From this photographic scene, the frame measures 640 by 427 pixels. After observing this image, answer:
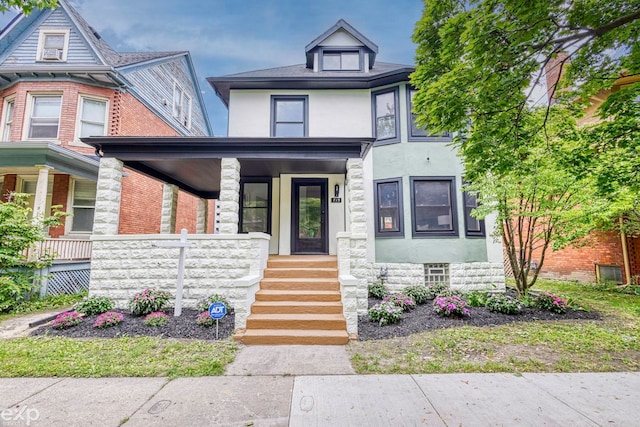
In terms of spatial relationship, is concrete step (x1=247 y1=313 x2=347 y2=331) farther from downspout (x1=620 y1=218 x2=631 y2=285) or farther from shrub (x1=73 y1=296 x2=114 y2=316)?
downspout (x1=620 y1=218 x2=631 y2=285)

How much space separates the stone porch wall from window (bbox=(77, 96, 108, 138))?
5.75 m

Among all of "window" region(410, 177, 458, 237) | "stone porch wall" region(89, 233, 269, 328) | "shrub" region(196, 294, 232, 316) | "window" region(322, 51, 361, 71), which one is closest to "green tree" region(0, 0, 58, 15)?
"stone porch wall" region(89, 233, 269, 328)

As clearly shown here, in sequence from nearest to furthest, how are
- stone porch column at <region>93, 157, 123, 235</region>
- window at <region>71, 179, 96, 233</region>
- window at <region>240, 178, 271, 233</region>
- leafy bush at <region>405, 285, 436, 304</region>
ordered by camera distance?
1. stone porch column at <region>93, 157, 123, 235</region>
2. leafy bush at <region>405, 285, 436, 304</region>
3. window at <region>240, 178, 271, 233</region>
4. window at <region>71, 179, 96, 233</region>

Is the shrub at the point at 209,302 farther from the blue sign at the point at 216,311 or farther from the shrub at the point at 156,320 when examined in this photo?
the blue sign at the point at 216,311

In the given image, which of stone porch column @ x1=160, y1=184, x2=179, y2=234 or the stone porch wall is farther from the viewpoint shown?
stone porch column @ x1=160, y1=184, x2=179, y2=234

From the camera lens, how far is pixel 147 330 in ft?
16.2

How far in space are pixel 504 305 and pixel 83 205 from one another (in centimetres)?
1234

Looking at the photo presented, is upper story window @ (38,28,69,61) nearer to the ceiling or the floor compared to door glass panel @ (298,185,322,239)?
nearer to the ceiling

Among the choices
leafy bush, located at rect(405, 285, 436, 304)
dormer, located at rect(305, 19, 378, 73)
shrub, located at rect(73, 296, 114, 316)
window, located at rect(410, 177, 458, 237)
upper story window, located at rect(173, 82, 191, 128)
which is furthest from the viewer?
upper story window, located at rect(173, 82, 191, 128)

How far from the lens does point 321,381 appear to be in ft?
10.7

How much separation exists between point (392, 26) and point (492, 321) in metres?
10.2

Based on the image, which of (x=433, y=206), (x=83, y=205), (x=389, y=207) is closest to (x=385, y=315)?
(x=389, y=207)

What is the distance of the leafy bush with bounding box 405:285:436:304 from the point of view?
6.94 metres

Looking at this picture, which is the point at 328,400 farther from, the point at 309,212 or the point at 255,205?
the point at 255,205
